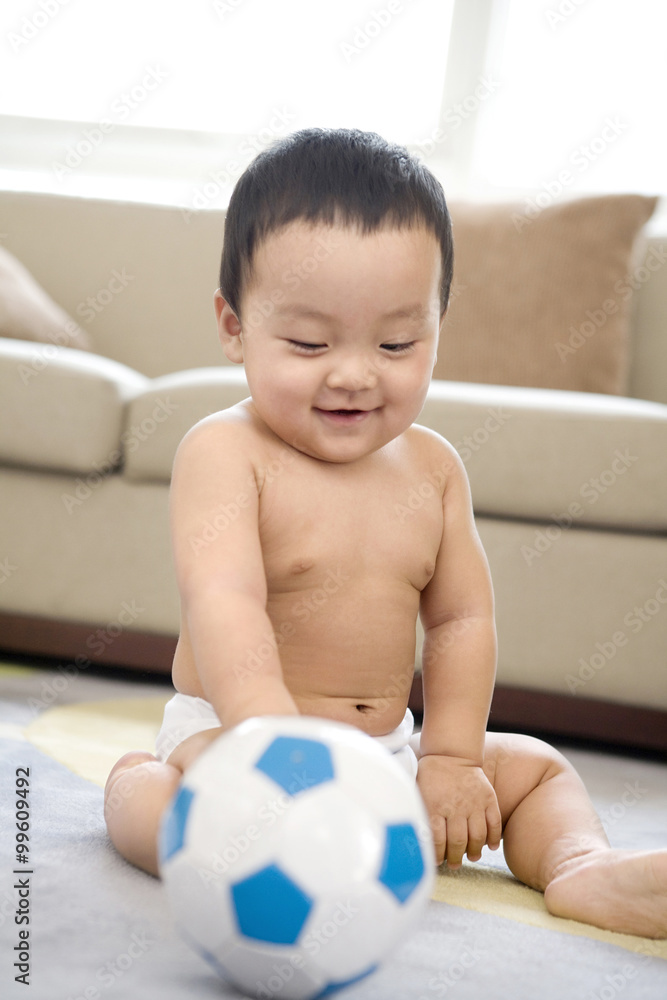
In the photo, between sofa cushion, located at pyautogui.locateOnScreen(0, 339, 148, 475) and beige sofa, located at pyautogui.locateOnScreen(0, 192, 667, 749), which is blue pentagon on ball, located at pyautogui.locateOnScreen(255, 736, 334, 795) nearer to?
beige sofa, located at pyautogui.locateOnScreen(0, 192, 667, 749)

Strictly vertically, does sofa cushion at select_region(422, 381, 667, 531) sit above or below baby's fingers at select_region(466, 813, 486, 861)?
above

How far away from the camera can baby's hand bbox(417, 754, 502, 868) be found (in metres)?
0.93

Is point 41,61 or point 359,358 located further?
point 41,61

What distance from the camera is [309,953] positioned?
0.61 meters

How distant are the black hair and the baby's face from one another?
0.01 meters

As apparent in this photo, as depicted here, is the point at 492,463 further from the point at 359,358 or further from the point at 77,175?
the point at 77,175

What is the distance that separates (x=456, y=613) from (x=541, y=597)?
1.77ft

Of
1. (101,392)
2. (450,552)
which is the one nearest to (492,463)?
(450,552)

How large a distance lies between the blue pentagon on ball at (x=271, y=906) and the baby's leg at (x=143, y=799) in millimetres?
261

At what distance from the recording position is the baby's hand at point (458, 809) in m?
0.93

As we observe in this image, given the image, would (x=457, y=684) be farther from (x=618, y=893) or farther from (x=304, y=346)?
(x=304, y=346)
